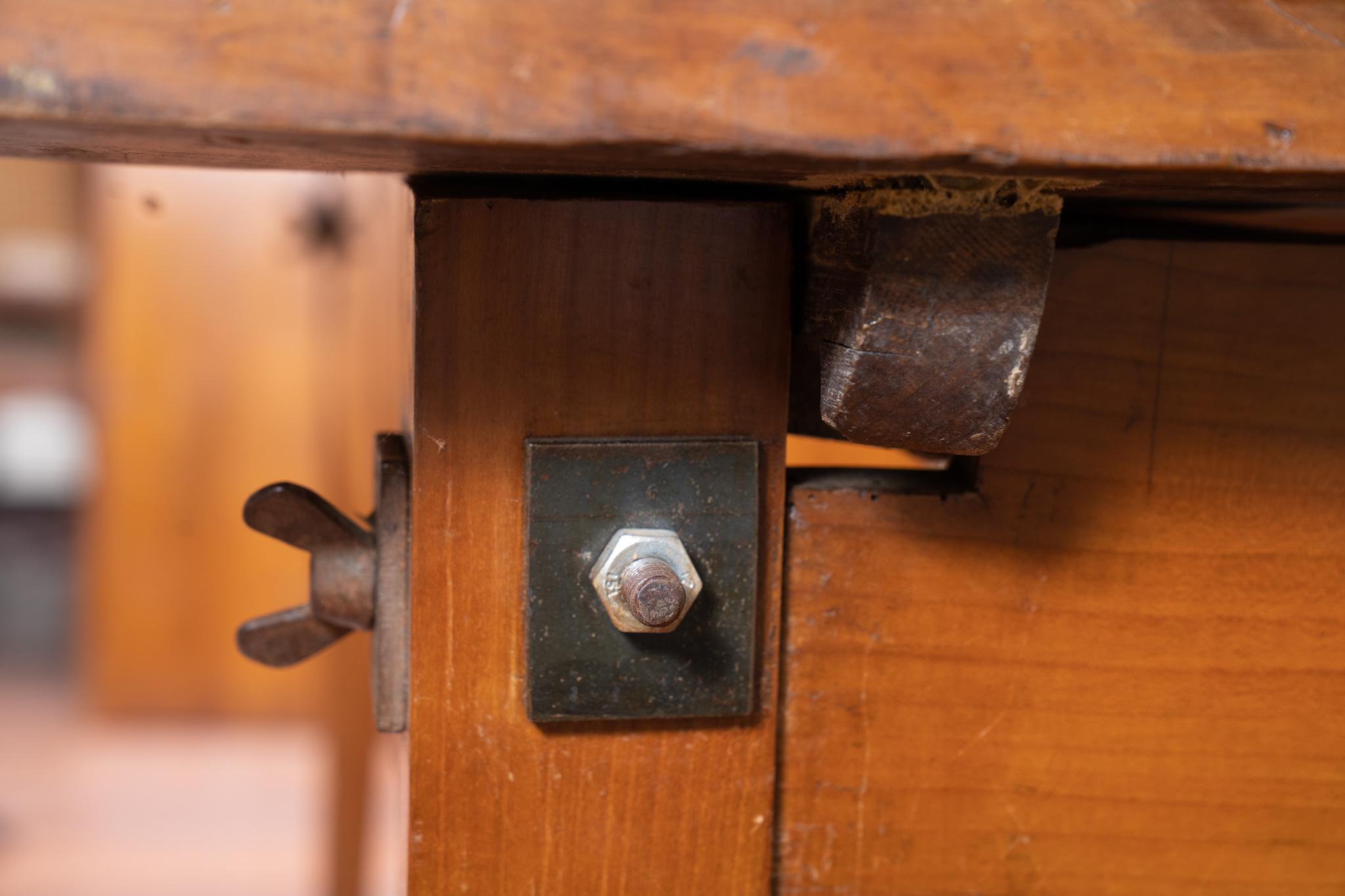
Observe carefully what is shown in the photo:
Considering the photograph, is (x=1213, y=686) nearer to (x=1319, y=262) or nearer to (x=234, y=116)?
(x=1319, y=262)

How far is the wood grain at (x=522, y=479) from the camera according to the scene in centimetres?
44

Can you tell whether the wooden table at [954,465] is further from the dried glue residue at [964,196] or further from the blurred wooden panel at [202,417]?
the blurred wooden panel at [202,417]

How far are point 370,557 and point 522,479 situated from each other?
109mm

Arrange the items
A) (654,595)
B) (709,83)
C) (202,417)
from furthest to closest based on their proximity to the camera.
A: (202,417) < (654,595) < (709,83)

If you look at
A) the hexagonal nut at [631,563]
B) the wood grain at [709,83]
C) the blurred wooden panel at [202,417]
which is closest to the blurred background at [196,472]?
the blurred wooden panel at [202,417]

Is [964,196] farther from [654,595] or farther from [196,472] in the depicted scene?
[196,472]

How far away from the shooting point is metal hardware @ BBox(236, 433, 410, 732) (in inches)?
20.0

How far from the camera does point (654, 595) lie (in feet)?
1.40

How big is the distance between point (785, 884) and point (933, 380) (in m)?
0.25

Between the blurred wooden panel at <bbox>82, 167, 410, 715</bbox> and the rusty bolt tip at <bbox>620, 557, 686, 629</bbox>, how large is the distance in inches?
60.4

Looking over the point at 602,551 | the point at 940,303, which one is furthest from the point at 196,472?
the point at 940,303

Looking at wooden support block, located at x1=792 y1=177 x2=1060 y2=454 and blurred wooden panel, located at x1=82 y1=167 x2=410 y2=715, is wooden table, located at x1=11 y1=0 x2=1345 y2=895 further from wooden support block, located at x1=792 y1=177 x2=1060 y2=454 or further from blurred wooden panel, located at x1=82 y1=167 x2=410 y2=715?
blurred wooden panel, located at x1=82 y1=167 x2=410 y2=715

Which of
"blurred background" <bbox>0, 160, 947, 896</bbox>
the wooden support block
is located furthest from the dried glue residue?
"blurred background" <bbox>0, 160, 947, 896</bbox>

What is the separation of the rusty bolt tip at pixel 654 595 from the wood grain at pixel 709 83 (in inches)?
6.1
